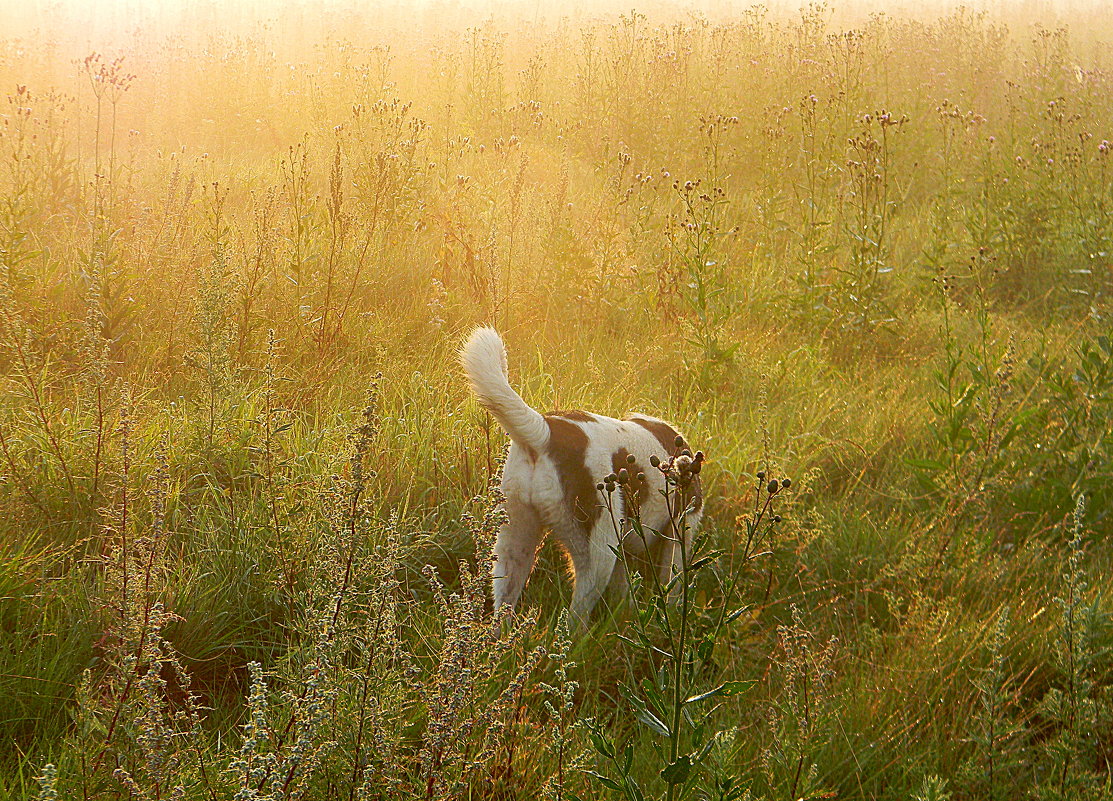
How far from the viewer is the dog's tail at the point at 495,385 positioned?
8.46ft

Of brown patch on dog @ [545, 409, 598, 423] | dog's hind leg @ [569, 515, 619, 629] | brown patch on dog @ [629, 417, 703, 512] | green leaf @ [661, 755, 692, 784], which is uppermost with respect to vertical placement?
green leaf @ [661, 755, 692, 784]

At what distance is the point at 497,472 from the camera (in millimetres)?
2971

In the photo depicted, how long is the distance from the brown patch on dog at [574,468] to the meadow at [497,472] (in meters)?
0.34

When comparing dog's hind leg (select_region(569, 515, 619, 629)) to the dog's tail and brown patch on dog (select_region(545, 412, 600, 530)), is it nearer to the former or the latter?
brown patch on dog (select_region(545, 412, 600, 530))

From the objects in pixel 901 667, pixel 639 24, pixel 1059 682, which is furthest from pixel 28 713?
pixel 639 24

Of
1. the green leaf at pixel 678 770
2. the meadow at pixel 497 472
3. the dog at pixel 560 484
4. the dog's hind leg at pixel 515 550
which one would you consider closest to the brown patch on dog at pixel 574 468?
the dog at pixel 560 484

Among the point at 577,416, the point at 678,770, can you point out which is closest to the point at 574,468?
the point at 577,416

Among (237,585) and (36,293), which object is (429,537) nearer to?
(237,585)

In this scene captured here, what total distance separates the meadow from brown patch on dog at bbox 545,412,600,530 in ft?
1.10

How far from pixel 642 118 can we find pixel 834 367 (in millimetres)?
4460

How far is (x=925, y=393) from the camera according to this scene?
471cm

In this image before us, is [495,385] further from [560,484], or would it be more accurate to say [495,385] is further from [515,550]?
[515,550]

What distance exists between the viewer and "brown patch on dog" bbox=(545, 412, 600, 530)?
109 inches

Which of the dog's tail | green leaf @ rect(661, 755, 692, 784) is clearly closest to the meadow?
green leaf @ rect(661, 755, 692, 784)
